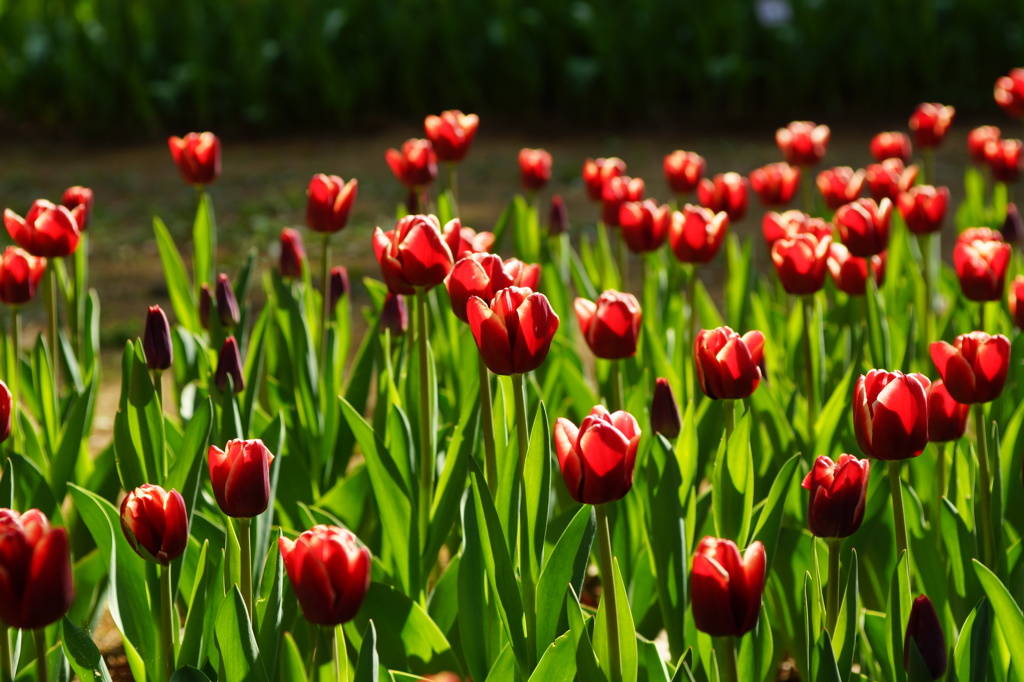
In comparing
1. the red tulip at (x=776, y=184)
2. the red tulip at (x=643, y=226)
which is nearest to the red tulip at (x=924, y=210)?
the red tulip at (x=776, y=184)

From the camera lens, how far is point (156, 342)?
71.7 inches

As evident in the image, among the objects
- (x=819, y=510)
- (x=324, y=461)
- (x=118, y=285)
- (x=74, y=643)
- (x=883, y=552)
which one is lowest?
(x=118, y=285)

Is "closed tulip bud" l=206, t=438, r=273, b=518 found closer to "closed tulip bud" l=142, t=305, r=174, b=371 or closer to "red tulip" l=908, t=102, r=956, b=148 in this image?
"closed tulip bud" l=142, t=305, r=174, b=371

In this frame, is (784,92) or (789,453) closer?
(789,453)

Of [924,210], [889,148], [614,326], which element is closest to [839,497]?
[614,326]

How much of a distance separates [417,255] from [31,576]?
752 millimetres

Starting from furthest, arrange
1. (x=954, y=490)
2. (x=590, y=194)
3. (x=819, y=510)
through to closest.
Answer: (x=590, y=194) → (x=954, y=490) → (x=819, y=510)

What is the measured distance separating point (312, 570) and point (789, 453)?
3.53ft

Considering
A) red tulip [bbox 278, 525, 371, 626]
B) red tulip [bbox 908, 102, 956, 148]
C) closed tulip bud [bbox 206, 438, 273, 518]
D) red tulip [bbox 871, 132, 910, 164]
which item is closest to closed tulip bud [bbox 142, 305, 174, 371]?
closed tulip bud [bbox 206, 438, 273, 518]

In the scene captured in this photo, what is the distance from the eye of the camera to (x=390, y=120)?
7.64m

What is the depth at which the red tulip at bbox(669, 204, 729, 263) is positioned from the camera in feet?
6.87

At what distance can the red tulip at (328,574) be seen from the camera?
1.06 m

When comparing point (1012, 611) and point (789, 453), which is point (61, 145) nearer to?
point (789, 453)

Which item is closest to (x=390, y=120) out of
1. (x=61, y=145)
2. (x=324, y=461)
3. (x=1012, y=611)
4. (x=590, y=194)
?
(x=61, y=145)
